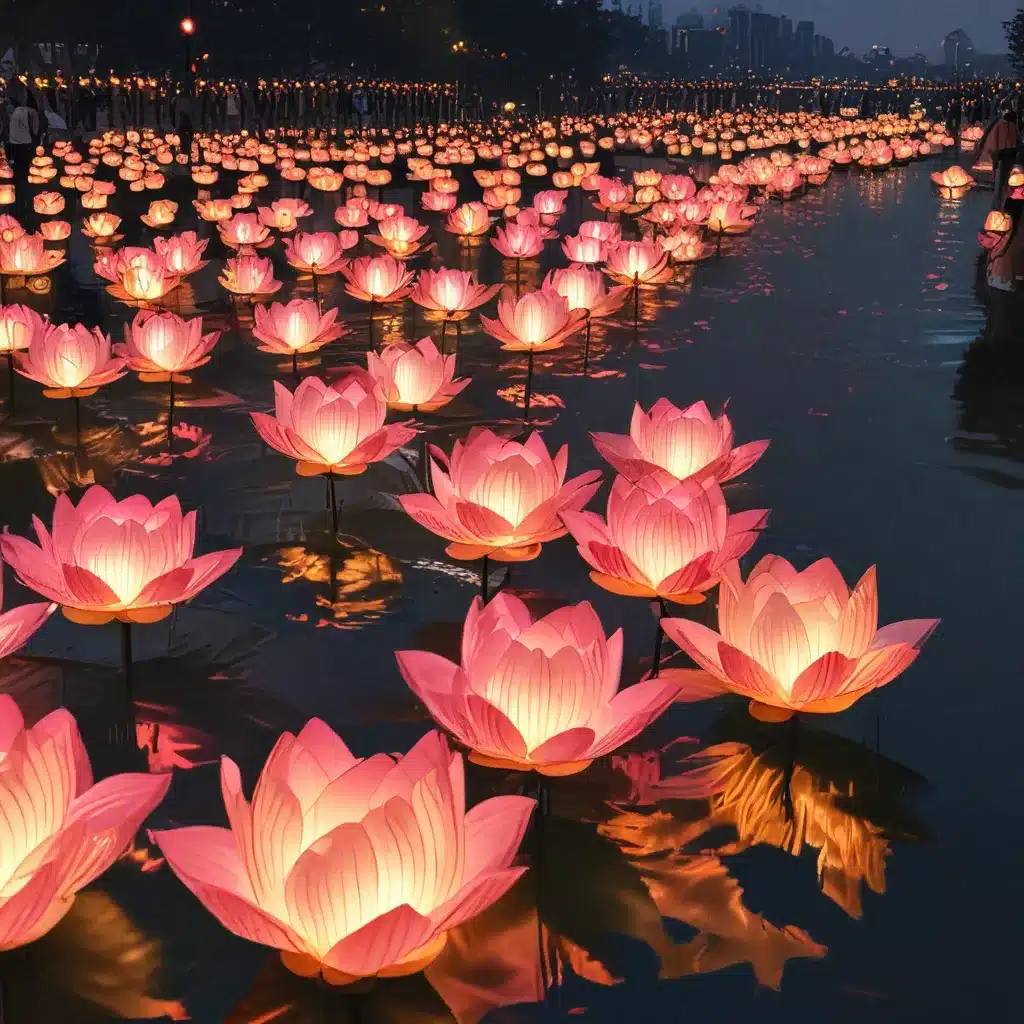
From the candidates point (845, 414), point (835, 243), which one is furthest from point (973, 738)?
point (835, 243)

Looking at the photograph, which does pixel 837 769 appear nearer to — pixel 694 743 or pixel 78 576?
pixel 694 743

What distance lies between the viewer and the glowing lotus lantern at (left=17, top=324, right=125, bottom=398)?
5676mm

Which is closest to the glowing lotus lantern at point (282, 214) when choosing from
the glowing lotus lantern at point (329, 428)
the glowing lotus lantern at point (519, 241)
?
the glowing lotus lantern at point (519, 241)

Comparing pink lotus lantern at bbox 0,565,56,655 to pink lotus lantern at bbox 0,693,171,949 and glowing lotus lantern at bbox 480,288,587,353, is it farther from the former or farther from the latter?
glowing lotus lantern at bbox 480,288,587,353

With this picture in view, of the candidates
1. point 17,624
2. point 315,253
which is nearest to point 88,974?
point 17,624

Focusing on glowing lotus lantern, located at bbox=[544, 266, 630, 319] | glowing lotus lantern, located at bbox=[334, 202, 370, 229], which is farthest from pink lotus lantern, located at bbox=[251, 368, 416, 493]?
glowing lotus lantern, located at bbox=[334, 202, 370, 229]

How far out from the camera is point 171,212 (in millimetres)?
13422

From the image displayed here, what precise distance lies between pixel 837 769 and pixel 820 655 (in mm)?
498

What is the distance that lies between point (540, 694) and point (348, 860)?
69 cm

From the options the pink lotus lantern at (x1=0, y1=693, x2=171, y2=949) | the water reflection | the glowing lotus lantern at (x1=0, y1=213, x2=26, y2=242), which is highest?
the glowing lotus lantern at (x1=0, y1=213, x2=26, y2=242)

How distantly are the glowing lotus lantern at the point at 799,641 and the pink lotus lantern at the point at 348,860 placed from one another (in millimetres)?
883

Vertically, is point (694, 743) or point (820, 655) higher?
point (820, 655)

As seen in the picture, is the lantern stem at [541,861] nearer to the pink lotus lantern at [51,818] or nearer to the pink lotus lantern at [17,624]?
the pink lotus lantern at [51,818]

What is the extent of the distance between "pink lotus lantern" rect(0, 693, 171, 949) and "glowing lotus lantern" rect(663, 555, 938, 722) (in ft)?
3.88
